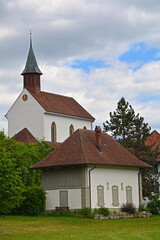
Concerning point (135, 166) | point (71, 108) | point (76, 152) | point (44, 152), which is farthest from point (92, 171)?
point (71, 108)

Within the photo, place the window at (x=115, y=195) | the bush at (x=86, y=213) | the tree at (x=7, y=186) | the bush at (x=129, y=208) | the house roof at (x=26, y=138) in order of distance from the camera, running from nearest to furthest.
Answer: the tree at (x=7, y=186) < the bush at (x=86, y=213) < the bush at (x=129, y=208) < the window at (x=115, y=195) < the house roof at (x=26, y=138)

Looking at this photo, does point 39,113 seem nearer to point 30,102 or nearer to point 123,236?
point 30,102

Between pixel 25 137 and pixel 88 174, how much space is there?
24.6m

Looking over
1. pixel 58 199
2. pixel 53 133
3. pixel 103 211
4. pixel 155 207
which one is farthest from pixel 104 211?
pixel 53 133

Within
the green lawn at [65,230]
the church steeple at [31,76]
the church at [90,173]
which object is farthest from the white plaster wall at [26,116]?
the green lawn at [65,230]

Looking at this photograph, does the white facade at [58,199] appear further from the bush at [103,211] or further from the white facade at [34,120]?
the white facade at [34,120]

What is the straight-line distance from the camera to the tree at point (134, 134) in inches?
2217

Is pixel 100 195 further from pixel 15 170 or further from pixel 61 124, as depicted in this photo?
pixel 61 124

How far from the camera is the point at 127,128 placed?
190 ft

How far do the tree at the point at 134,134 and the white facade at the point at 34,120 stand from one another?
12.0m

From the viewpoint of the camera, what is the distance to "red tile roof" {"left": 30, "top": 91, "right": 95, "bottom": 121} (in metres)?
70.2

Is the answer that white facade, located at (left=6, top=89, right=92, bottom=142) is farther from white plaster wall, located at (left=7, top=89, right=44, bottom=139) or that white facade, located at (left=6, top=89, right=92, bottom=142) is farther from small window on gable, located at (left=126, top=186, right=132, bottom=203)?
small window on gable, located at (left=126, top=186, right=132, bottom=203)

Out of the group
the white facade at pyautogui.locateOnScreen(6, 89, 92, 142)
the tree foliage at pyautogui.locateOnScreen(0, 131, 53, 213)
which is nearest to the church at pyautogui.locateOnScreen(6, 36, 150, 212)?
the tree foliage at pyautogui.locateOnScreen(0, 131, 53, 213)

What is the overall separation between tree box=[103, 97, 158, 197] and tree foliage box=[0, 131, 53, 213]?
783cm
